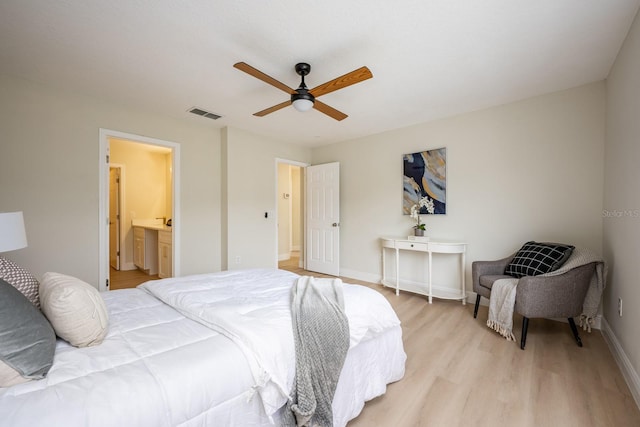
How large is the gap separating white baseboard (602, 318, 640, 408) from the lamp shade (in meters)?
3.79

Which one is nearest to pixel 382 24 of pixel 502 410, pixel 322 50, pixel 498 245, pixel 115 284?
pixel 322 50

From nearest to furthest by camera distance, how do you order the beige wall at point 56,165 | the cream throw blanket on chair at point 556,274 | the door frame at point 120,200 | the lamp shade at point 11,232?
1. the lamp shade at point 11,232
2. the cream throw blanket on chair at point 556,274
3. the beige wall at point 56,165
4. the door frame at point 120,200

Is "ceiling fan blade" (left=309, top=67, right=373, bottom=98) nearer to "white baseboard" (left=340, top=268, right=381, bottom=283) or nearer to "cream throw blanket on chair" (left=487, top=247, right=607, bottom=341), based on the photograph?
"cream throw blanket on chair" (left=487, top=247, right=607, bottom=341)

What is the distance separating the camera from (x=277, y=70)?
8.10ft

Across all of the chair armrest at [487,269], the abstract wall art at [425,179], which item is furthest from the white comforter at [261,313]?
the abstract wall art at [425,179]

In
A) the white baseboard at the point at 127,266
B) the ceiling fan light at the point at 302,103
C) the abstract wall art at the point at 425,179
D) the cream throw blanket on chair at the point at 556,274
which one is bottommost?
the white baseboard at the point at 127,266

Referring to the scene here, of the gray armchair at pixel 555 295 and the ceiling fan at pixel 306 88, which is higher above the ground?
the ceiling fan at pixel 306 88

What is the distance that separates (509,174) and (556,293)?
145cm

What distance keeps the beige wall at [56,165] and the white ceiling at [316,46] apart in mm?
212

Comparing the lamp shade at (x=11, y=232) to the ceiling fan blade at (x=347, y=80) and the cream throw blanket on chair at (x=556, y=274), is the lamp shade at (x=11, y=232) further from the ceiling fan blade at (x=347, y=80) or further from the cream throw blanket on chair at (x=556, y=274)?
the cream throw blanket on chair at (x=556, y=274)

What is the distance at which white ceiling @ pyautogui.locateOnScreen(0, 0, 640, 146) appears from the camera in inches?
69.3

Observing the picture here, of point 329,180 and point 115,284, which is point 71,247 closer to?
point 115,284

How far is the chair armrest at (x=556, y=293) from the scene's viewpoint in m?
2.32

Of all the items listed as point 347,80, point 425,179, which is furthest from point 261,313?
point 425,179
